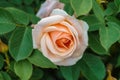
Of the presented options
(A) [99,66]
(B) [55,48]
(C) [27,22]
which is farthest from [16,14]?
(A) [99,66]

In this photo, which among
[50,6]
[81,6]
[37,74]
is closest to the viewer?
[81,6]

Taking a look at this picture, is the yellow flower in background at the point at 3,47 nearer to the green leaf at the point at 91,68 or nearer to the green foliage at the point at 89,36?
the green foliage at the point at 89,36

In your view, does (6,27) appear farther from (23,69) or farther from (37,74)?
(37,74)

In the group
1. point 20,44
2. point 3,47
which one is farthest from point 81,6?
point 3,47

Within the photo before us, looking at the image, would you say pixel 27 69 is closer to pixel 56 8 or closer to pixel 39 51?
pixel 39 51

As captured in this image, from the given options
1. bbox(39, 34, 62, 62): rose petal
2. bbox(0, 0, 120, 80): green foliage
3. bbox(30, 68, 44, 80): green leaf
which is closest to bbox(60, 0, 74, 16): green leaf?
bbox(0, 0, 120, 80): green foliage

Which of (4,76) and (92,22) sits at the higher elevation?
(92,22)
